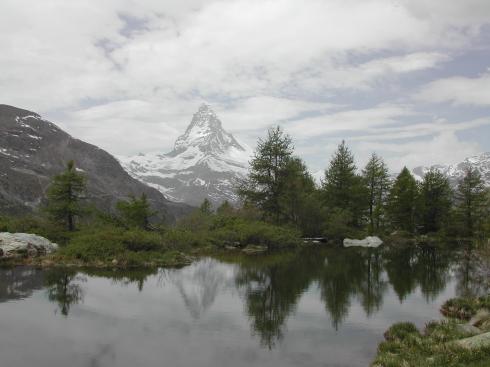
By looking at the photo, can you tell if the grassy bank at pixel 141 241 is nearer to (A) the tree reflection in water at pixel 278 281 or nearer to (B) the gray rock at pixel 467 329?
(A) the tree reflection in water at pixel 278 281

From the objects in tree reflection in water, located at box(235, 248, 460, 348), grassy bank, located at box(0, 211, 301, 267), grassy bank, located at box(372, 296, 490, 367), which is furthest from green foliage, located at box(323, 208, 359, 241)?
grassy bank, located at box(372, 296, 490, 367)

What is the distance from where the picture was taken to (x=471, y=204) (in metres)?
65.3

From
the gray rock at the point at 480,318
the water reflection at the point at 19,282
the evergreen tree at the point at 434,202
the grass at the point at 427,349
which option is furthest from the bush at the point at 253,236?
the evergreen tree at the point at 434,202

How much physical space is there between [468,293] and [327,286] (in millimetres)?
6918

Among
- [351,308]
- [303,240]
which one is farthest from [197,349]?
[303,240]

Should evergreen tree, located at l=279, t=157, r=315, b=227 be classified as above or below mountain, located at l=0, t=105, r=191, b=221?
below

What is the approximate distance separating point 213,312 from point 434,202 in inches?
2283

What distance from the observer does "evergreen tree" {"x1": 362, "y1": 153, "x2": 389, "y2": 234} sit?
6625cm

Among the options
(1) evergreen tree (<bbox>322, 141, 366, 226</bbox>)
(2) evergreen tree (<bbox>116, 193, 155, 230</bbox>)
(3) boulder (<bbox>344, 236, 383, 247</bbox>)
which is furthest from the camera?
(1) evergreen tree (<bbox>322, 141, 366, 226</bbox>)

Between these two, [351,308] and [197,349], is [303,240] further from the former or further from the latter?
[197,349]

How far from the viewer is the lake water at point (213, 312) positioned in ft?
43.6

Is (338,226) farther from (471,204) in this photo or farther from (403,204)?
(471,204)

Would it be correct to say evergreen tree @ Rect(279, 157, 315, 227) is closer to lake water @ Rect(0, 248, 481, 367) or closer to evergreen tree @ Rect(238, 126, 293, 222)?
evergreen tree @ Rect(238, 126, 293, 222)

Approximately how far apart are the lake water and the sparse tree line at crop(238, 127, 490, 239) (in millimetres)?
23591
